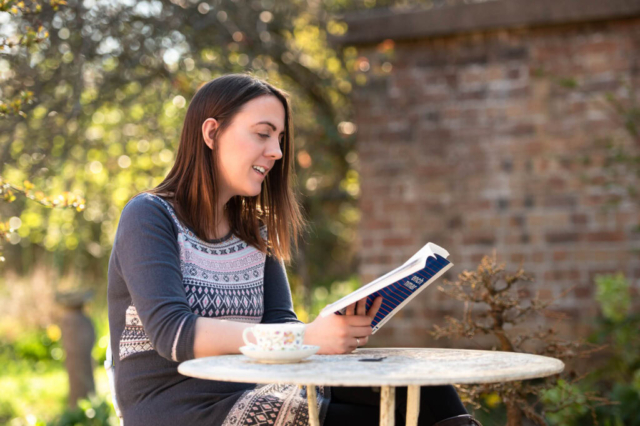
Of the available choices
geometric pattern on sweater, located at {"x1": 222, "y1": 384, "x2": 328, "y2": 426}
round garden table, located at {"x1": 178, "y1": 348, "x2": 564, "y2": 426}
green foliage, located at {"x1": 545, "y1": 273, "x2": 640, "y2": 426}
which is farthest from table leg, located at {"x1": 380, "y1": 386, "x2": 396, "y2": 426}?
green foliage, located at {"x1": 545, "y1": 273, "x2": 640, "y2": 426}

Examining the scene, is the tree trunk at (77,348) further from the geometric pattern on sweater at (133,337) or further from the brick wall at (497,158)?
the geometric pattern on sweater at (133,337)

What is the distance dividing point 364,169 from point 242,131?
2518 mm

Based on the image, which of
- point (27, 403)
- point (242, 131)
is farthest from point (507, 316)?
point (27, 403)

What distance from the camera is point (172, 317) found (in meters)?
1.76

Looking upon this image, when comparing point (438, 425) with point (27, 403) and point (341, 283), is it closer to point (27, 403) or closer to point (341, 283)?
point (27, 403)

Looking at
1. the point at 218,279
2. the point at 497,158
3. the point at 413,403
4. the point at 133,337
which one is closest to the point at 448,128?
the point at 497,158

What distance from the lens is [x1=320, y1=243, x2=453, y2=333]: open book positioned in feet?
5.36

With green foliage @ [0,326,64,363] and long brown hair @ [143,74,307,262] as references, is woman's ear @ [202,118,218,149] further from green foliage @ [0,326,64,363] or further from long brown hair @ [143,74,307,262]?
green foliage @ [0,326,64,363]

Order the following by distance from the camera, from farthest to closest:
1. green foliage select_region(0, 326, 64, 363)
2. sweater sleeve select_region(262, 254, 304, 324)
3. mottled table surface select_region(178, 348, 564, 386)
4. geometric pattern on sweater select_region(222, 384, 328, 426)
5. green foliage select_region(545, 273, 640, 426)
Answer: green foliage select_region(0, 326, 64, 363) < green foliage select_region(545, 273, 640, 426) < sweater sleeve select_region(262, 254, 304, 324) < geometric pattern on sweater select_region(222, 384, 328, 426) < mottled table surface select_region(178, 348, 564, 386)

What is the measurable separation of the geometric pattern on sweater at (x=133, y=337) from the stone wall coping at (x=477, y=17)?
3152 millimetres

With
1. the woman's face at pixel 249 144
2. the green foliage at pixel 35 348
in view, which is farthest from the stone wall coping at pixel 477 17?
the green foliage at pixel 35 348

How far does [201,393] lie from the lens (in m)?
1.84

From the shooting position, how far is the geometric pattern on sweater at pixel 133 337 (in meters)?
1.95

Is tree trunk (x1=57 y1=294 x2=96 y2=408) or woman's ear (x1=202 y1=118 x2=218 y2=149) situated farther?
tree trunk (x1=57 y1=294 x2=96 y2=408)
